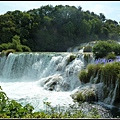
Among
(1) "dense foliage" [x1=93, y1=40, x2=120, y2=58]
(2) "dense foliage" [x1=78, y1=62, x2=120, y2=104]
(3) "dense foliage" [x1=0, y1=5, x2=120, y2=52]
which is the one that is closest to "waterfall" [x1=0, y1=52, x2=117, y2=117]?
(2) "dense foliage" [x1=78, y1=62, x2=120, y2=104]

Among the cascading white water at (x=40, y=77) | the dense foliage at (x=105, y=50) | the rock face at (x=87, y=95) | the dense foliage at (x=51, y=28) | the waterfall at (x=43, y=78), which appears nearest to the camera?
the rock face at (x=87, y=95)

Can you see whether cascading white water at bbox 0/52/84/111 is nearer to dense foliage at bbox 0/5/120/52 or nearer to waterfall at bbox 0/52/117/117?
waterfall at bbox 0/52/117/117

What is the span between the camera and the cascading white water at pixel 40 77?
1189cm

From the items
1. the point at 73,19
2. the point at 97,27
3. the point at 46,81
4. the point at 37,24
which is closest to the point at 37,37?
the point at 37,24

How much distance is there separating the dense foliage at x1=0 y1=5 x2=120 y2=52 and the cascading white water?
13450mm

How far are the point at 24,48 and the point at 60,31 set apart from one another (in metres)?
10.7

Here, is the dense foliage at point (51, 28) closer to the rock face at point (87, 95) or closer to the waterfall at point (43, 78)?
the waterfall at point (43, 78)

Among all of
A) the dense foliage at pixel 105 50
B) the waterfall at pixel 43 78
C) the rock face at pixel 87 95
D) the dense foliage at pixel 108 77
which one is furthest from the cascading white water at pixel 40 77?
the dense foliage at pixel 108 77

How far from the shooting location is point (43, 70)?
1808 centimetres

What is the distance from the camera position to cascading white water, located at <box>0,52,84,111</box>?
39.0ft

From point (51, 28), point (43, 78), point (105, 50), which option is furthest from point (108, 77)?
point (51, 28)

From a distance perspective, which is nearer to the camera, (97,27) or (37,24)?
(37,24)

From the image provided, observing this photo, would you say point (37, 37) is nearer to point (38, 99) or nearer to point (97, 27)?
point (97, 27)

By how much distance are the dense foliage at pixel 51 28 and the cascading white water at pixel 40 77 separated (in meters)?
13.5
